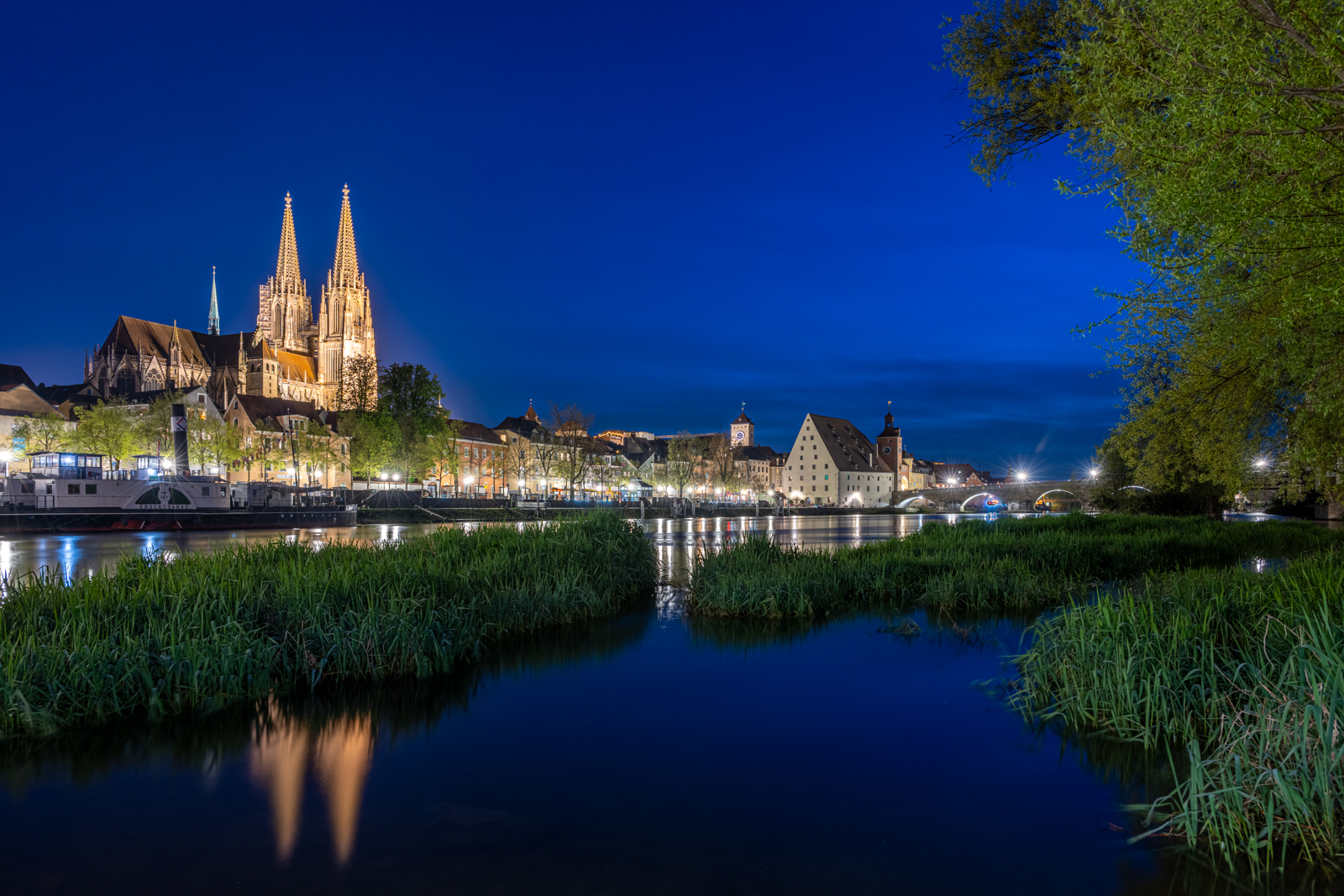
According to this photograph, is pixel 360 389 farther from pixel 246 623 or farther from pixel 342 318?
pixel 342 318

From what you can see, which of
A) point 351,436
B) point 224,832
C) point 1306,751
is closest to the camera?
point 1306,751

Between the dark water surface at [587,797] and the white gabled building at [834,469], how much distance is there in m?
119

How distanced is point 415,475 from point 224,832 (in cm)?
8152

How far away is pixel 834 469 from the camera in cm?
12938

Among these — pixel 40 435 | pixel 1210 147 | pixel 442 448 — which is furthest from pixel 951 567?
pixel 40 435

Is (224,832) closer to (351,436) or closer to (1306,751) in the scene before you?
(1306,751)

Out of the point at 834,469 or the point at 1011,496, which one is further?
the point at 834,469

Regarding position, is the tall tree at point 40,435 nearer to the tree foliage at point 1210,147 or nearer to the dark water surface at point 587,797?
the dark water surface at point 587,797

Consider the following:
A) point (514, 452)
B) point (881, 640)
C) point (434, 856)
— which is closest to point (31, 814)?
point (434, 856)

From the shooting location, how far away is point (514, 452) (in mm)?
130250

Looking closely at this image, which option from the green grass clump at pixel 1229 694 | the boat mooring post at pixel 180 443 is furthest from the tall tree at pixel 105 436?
the green grass clump at pixel 1229 694

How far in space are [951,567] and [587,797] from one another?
15311 mm

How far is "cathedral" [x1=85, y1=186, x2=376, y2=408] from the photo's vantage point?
139m

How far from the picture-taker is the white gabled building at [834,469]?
Result: 12988 centimetres
